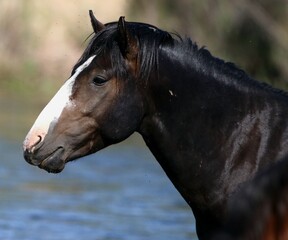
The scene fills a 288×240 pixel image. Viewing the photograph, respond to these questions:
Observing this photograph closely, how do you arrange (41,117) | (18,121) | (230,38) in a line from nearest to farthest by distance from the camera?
(41,117) → (18,121) → (230,38)

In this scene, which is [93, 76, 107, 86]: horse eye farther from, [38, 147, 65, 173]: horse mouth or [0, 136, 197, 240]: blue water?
[0, 136, 197, 240]: blue water

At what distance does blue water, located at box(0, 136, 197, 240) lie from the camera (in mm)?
10375

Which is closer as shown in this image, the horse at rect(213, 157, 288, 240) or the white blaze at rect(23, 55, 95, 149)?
the horse at rect(213, 157, 288, 240)

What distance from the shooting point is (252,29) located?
23.8 meters

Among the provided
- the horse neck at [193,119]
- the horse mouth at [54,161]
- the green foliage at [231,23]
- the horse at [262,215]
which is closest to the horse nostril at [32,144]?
the horse mouth at [54,161]

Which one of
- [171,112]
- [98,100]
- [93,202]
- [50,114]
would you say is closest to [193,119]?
[171,112]

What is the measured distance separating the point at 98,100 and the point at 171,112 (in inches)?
14.8

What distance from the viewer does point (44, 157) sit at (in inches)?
205

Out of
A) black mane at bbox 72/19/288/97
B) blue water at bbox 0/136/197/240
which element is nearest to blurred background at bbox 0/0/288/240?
blue water at bbox 0/136/197/240

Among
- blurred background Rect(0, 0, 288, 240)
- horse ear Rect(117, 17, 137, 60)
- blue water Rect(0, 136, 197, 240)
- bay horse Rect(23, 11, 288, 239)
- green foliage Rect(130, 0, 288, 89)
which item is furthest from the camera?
green foliage Rect(130, 0, 288, 89)

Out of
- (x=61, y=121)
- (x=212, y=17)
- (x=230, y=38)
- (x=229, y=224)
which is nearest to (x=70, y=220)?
(x=61, y=121)

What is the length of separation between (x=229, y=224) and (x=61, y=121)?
3.01 meters

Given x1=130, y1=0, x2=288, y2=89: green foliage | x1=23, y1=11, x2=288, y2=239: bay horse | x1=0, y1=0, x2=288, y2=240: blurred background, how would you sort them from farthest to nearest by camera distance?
x1=130, y1=0, x2=288, y2=89: green foliage < x1=0, y1=0, x2=288, y2=240: blurred background < x1=23, y1=11, x2=288, y2=239: bay horse

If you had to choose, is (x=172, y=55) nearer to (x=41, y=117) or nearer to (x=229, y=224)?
(x=41, y=117)
